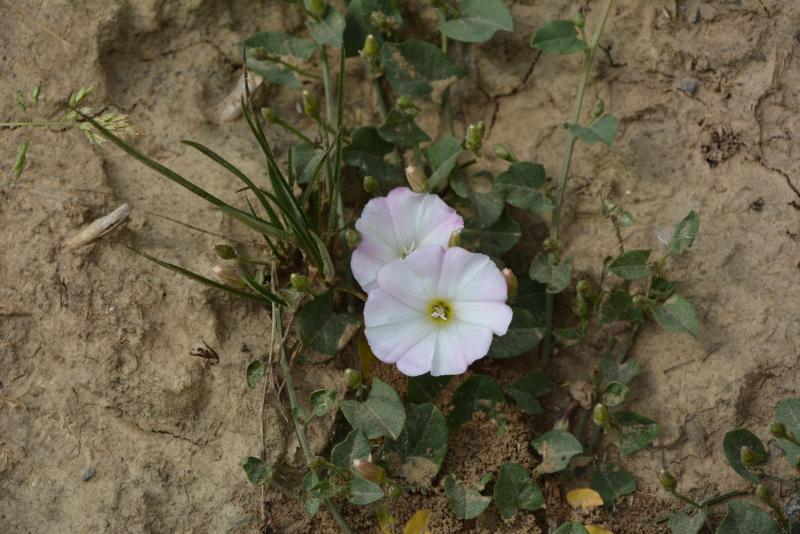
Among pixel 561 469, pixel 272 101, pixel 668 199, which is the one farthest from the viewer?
pixel 272 101

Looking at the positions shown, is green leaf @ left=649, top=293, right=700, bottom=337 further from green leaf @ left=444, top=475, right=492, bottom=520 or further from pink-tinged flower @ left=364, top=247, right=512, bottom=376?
green leaf @ left=444, top=475, right=492, bottom=520

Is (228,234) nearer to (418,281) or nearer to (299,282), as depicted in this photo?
(299,282)

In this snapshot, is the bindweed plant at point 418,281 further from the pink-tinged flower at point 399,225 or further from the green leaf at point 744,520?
the green leaf at point 744,520

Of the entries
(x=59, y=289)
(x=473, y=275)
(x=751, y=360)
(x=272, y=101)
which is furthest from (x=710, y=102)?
(x=59, y=289)

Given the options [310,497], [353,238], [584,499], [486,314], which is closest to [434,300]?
[486,314]

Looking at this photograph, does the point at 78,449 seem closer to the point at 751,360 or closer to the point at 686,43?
the point at 751,360

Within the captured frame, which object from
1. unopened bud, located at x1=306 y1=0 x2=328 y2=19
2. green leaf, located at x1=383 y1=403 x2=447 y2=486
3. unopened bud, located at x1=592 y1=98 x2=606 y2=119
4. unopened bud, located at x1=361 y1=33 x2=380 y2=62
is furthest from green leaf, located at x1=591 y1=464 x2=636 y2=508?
unopened bud, located at x1=306 y1=0 x2=328 y2=19
